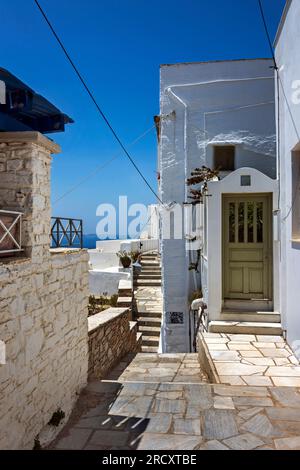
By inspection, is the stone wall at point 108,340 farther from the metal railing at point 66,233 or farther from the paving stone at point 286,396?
the paving stone at point 286,396

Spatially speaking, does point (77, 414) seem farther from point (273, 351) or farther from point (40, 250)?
point (273, 351)

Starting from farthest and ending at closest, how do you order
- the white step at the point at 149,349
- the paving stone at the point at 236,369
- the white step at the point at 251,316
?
the white step at the point at 149,349 → the white step at the point at 251,316 → the paving stone at the point at 236,369

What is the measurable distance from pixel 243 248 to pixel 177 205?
4.11 meters

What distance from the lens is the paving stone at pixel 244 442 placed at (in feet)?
10.8

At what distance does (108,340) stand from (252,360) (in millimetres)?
3038

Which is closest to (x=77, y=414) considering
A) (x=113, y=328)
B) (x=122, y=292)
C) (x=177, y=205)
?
(x=113, y=328)

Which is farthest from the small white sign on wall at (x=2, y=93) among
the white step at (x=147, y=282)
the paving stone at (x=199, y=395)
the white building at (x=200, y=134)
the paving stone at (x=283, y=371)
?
the white step at (x=147, y=282)

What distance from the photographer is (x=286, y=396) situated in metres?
4.36

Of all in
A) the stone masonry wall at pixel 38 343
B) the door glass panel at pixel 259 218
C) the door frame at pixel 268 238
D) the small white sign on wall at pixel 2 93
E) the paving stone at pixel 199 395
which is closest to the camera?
the stone masonry wall at pixel 38 343

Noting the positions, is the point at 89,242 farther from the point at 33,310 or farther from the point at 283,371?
the point at 33,310

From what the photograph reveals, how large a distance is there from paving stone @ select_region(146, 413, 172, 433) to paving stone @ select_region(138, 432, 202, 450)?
0.33 ft

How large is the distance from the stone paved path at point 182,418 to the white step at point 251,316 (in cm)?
241

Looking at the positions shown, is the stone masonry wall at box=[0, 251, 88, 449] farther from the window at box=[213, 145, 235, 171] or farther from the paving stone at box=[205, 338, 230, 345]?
the window at box=[213, 145, 235, 171]

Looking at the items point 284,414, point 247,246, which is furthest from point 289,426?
point 247,246
